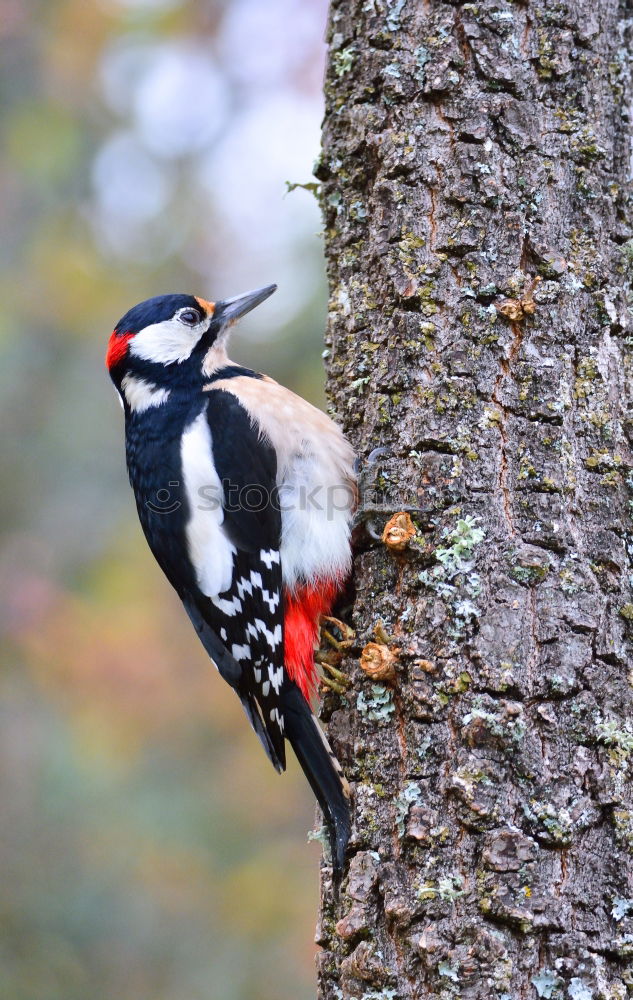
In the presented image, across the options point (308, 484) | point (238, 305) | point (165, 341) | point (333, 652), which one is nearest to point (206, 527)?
point (308, 484)

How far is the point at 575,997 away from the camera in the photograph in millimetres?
1836

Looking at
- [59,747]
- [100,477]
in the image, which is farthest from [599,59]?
[100,477]

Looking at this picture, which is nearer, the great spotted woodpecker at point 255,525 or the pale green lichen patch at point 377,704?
the pale green lichen patch at point 377,704

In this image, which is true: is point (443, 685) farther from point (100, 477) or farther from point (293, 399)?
point (100, 477)

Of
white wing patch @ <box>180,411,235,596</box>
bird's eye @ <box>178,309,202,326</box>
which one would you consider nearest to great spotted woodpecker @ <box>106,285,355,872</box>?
white wing patch @ <box>180,411,235,596</box>

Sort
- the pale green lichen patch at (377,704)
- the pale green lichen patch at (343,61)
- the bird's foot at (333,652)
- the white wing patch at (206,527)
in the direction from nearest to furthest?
the pale green lichen patch at (377,704)
the bird's foot at (333,652)
the pale green lichen patch at (343,61)
the white wing patch at (206,527)

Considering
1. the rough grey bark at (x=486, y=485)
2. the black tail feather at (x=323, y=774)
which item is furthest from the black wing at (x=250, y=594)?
the rough grey bark at (x=486, y=485)

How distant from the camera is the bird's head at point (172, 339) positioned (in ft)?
10.6

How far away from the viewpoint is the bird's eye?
3291 millimetres

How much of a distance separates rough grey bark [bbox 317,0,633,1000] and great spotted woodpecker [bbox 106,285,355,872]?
0.15 metres

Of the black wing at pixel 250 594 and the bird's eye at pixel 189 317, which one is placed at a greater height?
the bird's eye at pixel 189 317

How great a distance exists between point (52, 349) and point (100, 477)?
3.28 feet

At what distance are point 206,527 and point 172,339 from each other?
774 mm

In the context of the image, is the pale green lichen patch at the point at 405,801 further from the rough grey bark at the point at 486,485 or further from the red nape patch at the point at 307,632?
the red nape patch at the point at 307,632
